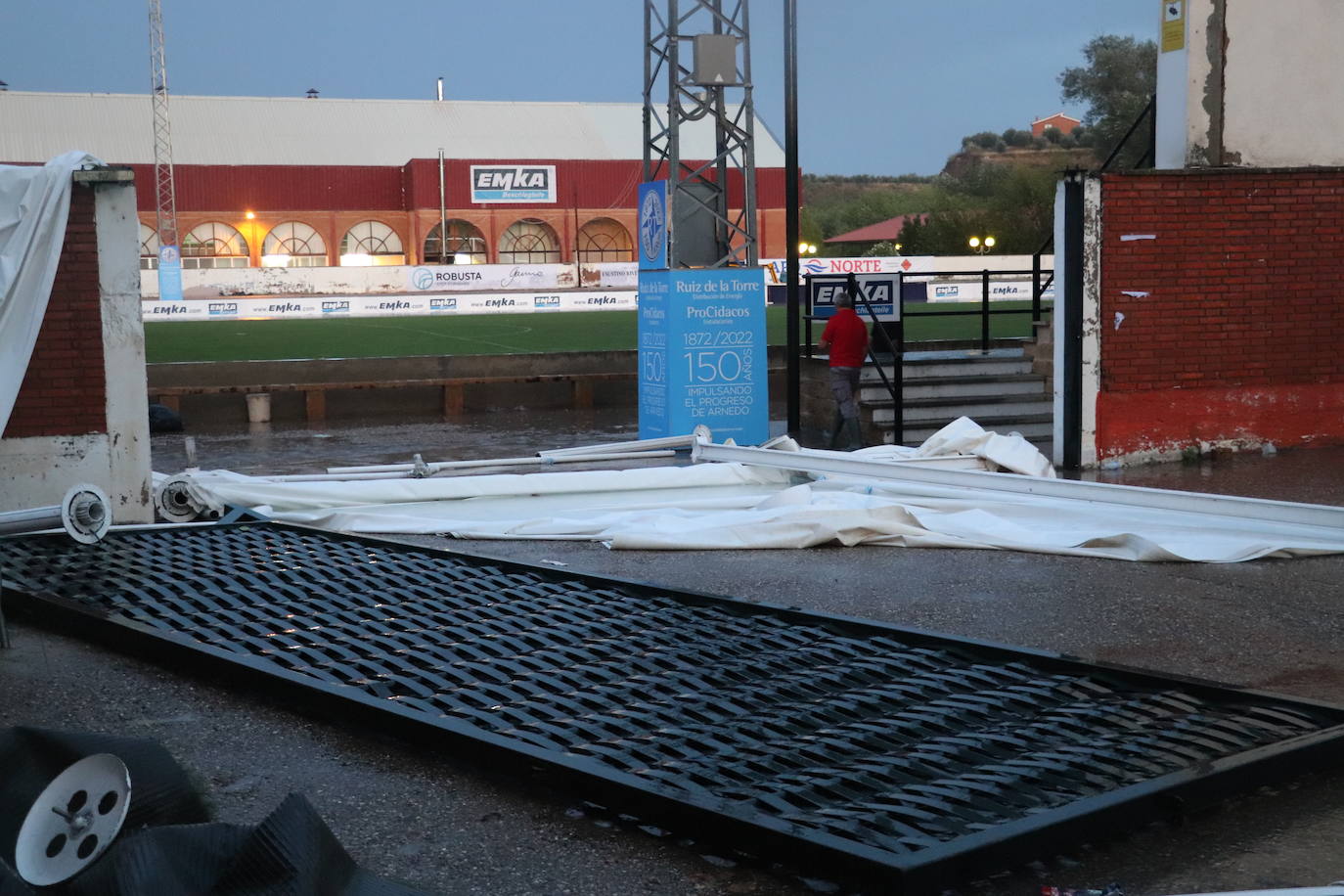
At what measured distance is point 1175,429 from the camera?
1314 centimetres

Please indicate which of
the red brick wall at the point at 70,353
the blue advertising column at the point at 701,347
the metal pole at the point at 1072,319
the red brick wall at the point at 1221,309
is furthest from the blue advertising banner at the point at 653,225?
the red brick wall at the point at 70,353

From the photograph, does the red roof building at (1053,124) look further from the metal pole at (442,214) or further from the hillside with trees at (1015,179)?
the metal pole at (442,214)

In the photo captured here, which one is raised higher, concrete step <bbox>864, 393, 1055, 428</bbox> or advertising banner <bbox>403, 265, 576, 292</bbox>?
advertising banner <bbox>403, 265, 576, 292</bbox>

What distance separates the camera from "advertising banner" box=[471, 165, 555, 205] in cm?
6138

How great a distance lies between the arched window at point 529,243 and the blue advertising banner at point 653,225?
4787 cm

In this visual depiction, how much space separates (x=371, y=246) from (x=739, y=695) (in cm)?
5907

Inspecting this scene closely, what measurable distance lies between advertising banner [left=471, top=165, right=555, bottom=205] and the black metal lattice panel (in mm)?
54961

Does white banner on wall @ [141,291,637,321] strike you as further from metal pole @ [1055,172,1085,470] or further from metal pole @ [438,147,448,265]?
metal pole @ [1055,172,1085,470]

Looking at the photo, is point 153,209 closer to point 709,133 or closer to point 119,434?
point 709,133

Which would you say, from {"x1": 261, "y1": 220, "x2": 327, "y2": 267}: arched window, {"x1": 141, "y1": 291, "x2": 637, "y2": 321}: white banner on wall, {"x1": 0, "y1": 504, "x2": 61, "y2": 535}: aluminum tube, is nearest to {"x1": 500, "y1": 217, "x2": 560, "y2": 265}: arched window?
{"x1": 261, "y1": 220, "x2": 327, "y2": 267}: arched window

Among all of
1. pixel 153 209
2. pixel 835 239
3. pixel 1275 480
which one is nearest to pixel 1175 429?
pixel 1275 480

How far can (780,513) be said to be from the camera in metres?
9.64

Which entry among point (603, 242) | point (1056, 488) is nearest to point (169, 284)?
point (603, 242)

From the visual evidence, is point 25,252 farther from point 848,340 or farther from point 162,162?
point 162,162
